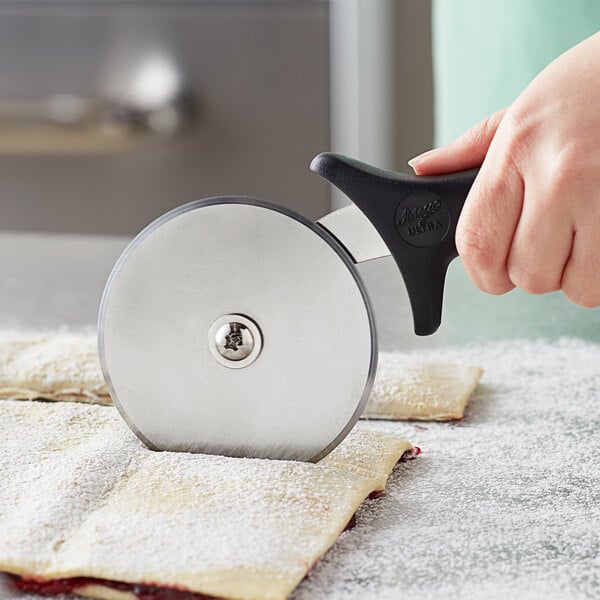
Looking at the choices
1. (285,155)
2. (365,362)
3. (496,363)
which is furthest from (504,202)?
(285,155)

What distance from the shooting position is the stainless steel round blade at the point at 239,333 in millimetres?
784

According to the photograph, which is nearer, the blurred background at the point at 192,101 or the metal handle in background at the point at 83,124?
the blurred background at the point at 192,101

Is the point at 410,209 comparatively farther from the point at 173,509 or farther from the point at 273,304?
the point at 173,509

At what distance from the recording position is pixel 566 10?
1.38m

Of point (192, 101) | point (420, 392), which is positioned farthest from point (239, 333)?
point (192, 101)

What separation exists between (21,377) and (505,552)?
0.55 metres

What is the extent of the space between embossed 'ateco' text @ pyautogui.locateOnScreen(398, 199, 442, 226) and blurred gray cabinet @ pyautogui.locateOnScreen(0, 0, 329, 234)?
2.11m

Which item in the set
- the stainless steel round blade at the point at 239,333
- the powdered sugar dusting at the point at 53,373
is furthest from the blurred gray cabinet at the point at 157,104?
the stainless steel round blade at the point at 239,333

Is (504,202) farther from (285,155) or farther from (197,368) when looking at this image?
(285,155)

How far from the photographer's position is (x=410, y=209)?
0.78 meters

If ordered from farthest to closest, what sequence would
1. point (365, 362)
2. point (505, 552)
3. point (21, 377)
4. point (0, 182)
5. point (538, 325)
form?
1. point (0, 182)
2. point (538, 325)
3. point (21, 377)
4. point (365, 362)
5. point (505, 552)

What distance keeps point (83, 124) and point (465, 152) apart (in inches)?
92.3

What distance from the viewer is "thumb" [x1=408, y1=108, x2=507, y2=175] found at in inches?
30.5

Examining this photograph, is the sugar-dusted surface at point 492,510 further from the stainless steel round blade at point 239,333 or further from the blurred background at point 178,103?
the blurred background at point 178,103
